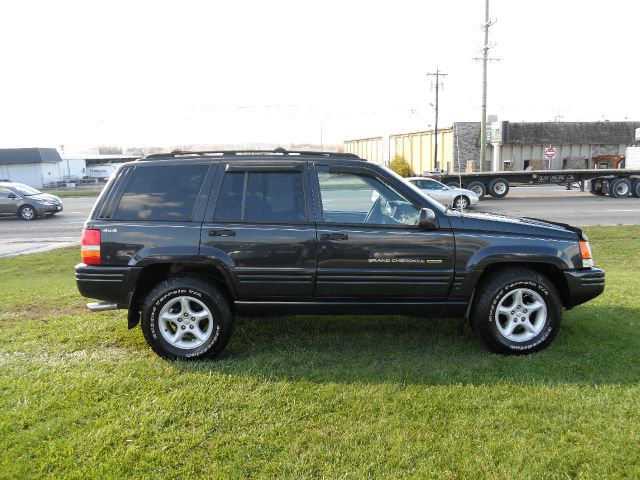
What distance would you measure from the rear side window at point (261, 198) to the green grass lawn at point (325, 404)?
3.99 ft

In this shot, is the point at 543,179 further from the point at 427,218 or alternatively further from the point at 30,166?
the point at 30,166

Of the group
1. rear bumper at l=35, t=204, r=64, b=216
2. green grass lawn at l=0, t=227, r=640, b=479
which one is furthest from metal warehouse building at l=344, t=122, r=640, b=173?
green grass lawn at l=0, t=227, r=640, b=479

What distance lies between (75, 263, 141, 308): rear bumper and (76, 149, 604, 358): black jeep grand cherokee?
0.01 m

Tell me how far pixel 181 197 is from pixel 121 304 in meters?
1.09

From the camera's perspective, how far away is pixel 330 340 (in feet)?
15.7

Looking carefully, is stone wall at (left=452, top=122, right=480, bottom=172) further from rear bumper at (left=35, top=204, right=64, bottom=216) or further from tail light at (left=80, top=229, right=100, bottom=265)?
tail light at (left=80, top=229, right=100, bottom=265)

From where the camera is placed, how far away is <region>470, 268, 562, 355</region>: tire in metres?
4.37

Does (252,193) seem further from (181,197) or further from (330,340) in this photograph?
(330,340)

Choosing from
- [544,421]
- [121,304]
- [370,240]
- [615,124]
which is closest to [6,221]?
[121,304]

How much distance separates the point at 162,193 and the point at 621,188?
26071 millimetres

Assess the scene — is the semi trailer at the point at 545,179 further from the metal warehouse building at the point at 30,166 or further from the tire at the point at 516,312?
the metal warehouse building at the point at 30,166

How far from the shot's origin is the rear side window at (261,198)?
438 cm

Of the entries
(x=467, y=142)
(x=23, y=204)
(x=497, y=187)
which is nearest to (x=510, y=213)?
(x=497, y=187)

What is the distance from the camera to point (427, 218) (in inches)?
166
